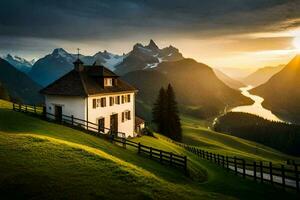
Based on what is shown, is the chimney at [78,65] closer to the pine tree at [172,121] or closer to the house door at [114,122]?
the house door at [114,122]

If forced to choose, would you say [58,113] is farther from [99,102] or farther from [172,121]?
[172,121]

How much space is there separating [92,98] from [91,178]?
2632cm

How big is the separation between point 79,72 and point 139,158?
24087 mm

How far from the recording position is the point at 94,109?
48312 millimetres

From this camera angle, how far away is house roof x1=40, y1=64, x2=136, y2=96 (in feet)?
157

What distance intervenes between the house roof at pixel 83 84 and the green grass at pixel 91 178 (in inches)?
623

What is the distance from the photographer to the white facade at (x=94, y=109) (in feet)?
154

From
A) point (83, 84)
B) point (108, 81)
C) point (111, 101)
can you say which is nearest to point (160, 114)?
point (108, 81)

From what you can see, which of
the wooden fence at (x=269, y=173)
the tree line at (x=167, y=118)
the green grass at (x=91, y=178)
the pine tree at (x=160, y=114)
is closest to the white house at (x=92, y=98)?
the green grass at (x=91, y=178)

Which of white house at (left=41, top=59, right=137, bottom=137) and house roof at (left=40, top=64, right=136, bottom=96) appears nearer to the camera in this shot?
white house at (left=41, top=59, right=137, bottom=137)

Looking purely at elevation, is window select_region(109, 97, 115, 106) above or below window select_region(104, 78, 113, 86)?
below

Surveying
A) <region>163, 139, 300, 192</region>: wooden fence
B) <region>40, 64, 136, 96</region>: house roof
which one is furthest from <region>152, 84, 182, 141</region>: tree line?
<region>40, 64, 136, 96</region>: house roof

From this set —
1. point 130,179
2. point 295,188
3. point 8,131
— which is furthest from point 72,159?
point 295,188

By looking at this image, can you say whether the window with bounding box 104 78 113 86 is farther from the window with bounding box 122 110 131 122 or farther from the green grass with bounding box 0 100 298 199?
the green grass with bounding box 0 100 298 199
